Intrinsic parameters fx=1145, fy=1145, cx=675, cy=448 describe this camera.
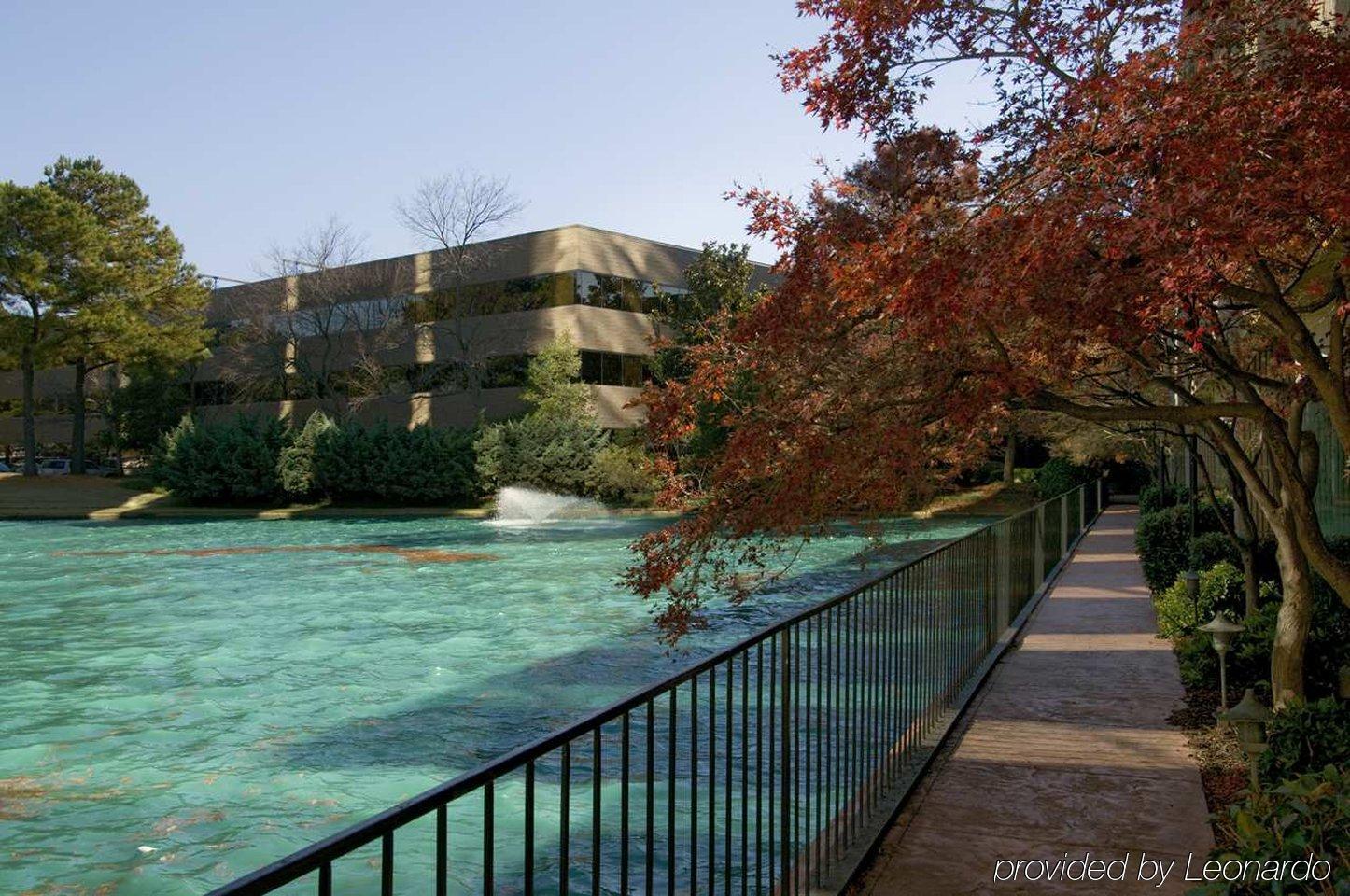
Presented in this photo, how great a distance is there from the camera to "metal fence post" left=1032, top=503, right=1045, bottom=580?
15.4 m

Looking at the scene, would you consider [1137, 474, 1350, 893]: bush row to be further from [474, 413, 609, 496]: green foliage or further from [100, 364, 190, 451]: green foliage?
[100, 364, 190, 451]: green foliage

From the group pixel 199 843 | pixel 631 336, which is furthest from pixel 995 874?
pixel 631 336

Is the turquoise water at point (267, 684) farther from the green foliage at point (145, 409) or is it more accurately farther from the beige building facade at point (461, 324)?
the green foliage at point (145, 409)

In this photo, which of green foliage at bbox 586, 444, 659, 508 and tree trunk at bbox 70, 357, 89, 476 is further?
tree trunk at bbox 70, 357, 89, 476

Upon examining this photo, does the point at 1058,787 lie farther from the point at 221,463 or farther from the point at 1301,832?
the point at 221,463

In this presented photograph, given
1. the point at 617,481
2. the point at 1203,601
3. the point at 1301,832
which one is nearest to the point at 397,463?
the point at 617,481

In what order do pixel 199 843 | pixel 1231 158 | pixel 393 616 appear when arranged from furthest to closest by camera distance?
pixel 393 616 → pixel 199 843 → pixel 1231 158

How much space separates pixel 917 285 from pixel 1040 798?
3.18 metres

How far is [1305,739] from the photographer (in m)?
5.23

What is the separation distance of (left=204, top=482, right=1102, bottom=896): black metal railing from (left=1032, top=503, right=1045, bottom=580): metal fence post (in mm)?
4011

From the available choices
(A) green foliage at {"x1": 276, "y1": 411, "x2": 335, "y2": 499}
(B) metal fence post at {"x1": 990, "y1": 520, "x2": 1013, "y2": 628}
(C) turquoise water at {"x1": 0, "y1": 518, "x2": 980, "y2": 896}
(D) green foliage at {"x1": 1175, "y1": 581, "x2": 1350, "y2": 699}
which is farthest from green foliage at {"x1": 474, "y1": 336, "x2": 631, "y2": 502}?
(D) green foliage at {"x1": 1175, "y1": 581, "x2": 1350, "y2": 699}

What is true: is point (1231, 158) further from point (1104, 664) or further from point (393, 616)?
point (393, 616)

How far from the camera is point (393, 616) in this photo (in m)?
17.9

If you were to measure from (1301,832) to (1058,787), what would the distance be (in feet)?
10.1
